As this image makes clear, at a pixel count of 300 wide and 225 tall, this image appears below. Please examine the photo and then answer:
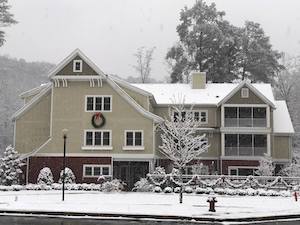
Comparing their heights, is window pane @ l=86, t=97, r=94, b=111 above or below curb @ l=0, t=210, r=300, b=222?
above

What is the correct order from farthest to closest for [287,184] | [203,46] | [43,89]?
[203,46] → [43,89] → [287,184]

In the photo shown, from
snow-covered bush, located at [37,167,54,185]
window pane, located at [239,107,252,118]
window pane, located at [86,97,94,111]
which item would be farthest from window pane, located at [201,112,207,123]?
snow-covered bush, located at [37,167,54,185]

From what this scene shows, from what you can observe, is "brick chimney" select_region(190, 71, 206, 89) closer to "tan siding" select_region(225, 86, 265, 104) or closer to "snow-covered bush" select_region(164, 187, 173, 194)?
"tan siding" select_region(225, 86, 265, 104)

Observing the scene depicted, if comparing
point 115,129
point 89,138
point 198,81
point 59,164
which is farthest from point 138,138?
point 198,81

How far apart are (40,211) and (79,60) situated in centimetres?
2208

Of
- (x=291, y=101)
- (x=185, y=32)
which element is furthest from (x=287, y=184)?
(x=185, y=32)

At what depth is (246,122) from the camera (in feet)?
156

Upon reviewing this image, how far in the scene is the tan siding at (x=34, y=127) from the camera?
45812 mm

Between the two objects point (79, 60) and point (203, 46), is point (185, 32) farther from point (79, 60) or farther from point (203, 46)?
point (79, 60)

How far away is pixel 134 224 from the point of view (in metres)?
20.7

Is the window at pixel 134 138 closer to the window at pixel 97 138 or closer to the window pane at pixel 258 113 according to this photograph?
the window at pixel 97 138

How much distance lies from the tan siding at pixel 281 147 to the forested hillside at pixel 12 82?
39.4 m

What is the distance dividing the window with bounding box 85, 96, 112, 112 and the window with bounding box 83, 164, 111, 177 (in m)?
4.93

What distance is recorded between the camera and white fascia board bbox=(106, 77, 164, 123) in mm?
43344
